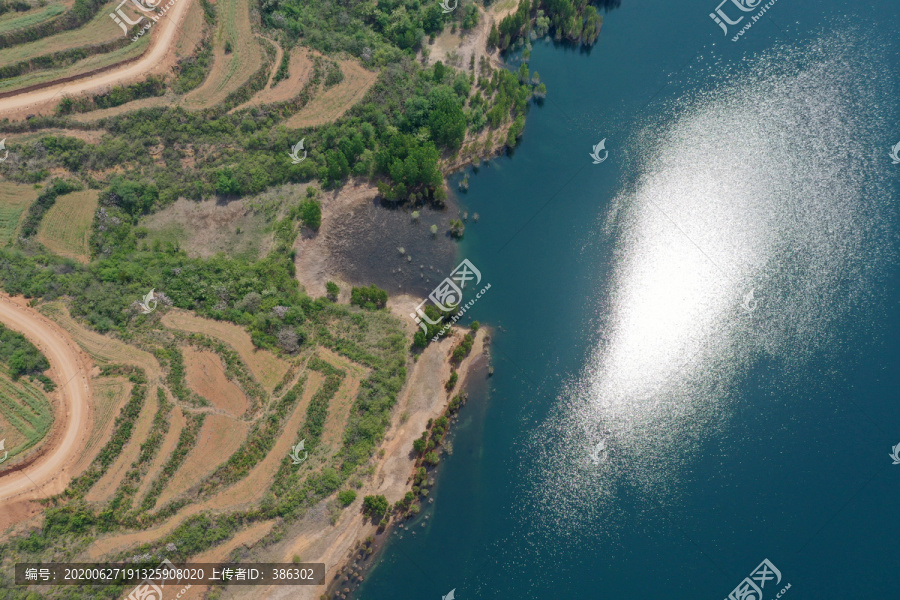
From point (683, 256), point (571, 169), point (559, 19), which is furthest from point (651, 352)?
point (559, 19)

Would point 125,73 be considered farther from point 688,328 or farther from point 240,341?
point 688,328

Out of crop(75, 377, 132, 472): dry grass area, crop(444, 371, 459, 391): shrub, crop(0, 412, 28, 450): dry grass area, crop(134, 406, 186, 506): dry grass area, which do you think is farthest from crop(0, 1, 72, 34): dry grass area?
crop(444, 371, 459, 391): shrub

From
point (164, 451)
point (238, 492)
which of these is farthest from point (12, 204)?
point (238, 492)

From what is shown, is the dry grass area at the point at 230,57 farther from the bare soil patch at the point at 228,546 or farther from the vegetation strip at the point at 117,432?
the bare soil patch at the point at 228,546

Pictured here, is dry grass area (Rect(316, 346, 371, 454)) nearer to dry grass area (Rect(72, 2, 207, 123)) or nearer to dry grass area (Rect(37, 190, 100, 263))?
dry grass area (Rect(37, 190, 100, 263))

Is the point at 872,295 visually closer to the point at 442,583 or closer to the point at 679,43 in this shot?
the point at 679,43

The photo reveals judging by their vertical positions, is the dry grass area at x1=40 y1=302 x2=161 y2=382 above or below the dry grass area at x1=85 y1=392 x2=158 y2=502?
above
